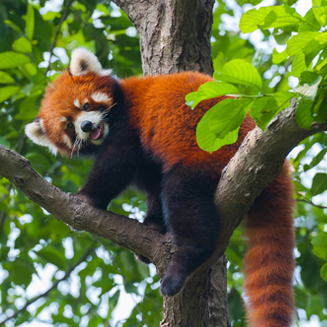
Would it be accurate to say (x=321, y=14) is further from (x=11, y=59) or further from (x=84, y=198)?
(x=11, y=59)

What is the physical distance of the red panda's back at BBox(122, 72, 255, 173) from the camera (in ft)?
7.66

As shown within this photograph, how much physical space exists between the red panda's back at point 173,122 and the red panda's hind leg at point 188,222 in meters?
0.11

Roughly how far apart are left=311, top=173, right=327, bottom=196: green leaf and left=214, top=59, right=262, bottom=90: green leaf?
151 centimetres

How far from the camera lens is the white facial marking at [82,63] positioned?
3.22 metres

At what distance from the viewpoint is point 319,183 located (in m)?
2.63

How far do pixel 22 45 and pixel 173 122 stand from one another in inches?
68.9

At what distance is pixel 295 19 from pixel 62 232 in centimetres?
314

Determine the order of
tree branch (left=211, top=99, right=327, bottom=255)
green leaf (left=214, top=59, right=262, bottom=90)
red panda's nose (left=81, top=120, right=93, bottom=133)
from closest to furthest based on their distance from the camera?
1. green leaf (left=214, top=59, right=262, bottom=90)
2. tree branch (left=211, top=99, right=327, bottom=255)
3. red panda's nose (left=81, top=120, right=93, bottom=133)

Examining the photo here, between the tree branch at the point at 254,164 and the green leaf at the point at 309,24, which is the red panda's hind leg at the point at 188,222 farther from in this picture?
the green leaf at the point at 309,24

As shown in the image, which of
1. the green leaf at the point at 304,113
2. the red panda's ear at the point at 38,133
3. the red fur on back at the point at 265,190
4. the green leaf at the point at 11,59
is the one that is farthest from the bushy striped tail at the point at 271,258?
the green leaf at the point at 11,59

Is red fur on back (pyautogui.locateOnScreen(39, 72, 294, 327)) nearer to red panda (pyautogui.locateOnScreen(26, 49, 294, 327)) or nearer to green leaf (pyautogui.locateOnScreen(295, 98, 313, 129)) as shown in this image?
red panda (pyautogui.locateOnScreen(26, 49, 294, 327))

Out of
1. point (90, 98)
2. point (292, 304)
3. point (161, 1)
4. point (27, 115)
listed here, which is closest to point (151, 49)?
point (161, 1)

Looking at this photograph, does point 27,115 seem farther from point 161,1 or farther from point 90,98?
point 161,1

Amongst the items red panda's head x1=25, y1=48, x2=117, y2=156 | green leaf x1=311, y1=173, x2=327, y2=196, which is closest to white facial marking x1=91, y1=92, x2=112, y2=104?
red panda's head x1=25, y1=48, x2=117, y2=156
